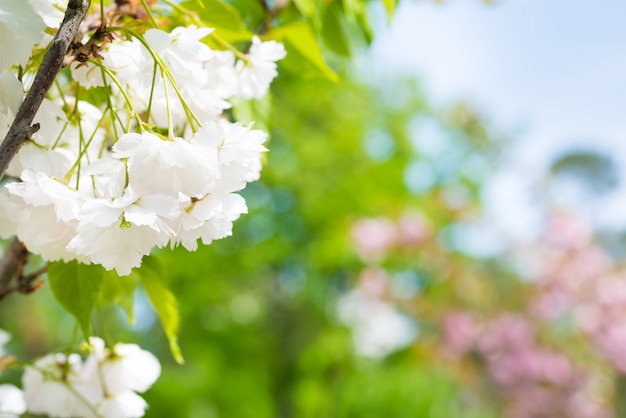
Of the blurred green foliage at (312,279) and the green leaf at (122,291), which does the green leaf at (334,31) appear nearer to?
the green leaf at (122,291)

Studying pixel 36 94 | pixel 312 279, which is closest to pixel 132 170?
pixel 36 94

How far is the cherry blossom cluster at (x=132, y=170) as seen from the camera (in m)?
0.37

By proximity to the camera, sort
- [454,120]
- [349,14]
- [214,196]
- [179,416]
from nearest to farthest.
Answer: [214,196] → [349,14] → [179,416] → [454,120]

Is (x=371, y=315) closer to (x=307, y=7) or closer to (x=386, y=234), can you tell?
(x=386, y=234)

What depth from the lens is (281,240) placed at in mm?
6676

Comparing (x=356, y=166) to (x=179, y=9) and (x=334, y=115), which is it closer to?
(x=334, y=115)

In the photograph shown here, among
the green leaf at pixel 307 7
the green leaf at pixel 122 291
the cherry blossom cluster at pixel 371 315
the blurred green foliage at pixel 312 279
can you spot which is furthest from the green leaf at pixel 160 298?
the cherry blossom cluster at pixel 371 315

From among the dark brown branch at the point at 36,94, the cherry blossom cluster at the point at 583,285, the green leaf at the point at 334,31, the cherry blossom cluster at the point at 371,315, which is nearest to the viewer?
the dark brown branch at the point at 36,94

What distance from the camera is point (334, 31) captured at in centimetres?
72

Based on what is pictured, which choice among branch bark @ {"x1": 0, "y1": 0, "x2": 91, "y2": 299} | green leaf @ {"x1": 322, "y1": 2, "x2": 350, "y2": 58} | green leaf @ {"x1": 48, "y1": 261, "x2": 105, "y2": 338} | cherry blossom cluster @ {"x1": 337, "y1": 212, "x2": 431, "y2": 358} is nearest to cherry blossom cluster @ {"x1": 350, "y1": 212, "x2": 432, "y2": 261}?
cherry blossom cluster @ {"x1": 337, "y1": 212, "x2": 431, "y2": 358}

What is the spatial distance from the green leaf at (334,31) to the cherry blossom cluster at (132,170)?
0.28 meters

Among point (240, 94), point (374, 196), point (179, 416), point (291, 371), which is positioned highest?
point (240, 94)

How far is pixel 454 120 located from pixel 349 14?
7.39 meters

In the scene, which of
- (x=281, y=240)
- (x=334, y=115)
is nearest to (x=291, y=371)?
(x=281, y=240)
